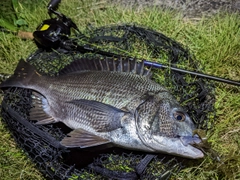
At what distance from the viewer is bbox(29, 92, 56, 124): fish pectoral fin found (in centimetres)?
372

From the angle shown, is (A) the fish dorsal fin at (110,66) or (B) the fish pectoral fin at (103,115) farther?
(A) the fish dorsal fin at (110,66)

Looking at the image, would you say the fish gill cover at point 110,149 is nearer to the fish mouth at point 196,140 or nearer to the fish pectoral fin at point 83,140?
the fish pectoral fin at point 83,140

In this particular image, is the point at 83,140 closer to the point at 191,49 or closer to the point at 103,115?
the point at 103,115

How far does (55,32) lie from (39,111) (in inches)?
43.5

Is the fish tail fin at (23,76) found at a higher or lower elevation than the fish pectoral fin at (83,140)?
higher

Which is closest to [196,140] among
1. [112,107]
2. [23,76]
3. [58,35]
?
[112,107]

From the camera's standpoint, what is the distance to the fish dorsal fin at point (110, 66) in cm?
365

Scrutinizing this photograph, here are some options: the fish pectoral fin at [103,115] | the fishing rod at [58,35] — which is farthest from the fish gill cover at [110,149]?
the fish pectoral fin at [103,115]

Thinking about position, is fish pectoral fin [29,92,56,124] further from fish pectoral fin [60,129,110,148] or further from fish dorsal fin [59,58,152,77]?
fish pectoral fin [60,129,110,148]

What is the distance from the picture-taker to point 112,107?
130 inches

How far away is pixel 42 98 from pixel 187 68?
61.6 inches

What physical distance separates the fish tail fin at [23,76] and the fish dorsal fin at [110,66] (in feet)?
1.06

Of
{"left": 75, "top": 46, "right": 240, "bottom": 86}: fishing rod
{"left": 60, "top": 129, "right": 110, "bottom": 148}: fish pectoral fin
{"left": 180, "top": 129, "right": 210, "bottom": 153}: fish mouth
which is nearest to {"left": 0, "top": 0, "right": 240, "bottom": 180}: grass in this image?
{"left": 75, "top": 46, "right": 240, "bottom": 86}: fishing rod

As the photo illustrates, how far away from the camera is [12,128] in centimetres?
388
